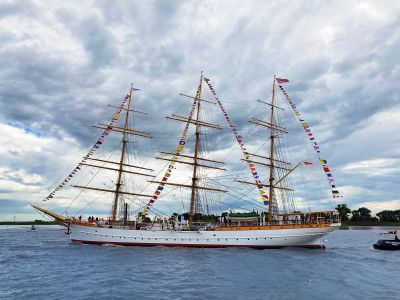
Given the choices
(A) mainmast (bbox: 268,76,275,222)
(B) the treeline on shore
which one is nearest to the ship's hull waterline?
(A) mainmast (bbox: 268,76,275,222)

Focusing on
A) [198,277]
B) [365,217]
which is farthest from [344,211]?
[198,277]

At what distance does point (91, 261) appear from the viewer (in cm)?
3691

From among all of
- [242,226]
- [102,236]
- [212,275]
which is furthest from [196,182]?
[212,275]

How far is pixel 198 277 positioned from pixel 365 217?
169009mm

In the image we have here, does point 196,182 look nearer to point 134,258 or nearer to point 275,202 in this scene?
point 275,202

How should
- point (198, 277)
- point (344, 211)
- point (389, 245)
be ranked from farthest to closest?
point (344, 211)
point (389, 245)
point (198, 277)

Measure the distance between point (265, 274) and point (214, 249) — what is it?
21544 millimetres

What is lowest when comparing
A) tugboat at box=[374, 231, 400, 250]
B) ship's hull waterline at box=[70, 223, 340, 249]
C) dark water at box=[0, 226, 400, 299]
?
dark water at box=[0, 226, 400, 299]

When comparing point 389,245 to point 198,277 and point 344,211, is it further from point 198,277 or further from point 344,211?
point 344,211

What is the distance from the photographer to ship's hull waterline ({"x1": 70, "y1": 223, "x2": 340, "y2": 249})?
50.4 meters

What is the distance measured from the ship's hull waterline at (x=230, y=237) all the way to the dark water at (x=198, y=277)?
9.66 metres

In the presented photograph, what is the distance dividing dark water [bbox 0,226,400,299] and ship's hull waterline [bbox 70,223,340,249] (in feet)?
31.7

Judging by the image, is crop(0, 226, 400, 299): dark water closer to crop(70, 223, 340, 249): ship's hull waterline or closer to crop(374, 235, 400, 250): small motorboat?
crop(70, 223, 340, 249): ship's hull waterline

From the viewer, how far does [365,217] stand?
175000mm
